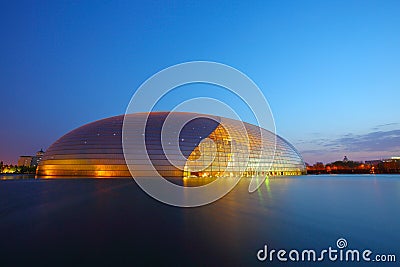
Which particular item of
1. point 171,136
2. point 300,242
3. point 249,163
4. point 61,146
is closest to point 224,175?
point 249,163

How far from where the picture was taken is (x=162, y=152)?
131 ft

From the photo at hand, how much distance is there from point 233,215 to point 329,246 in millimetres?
3902

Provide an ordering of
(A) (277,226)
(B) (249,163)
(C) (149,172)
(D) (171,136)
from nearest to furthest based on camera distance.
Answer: (A) (277,226), (C) (149,172), (D) (171,136), (B) (249,163)

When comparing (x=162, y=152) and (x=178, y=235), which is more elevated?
(x=162, y=152)

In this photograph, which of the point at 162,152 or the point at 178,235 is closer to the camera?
the point at 178,235

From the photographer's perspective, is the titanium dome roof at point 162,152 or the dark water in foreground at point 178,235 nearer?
the dark water in foreground at point 178,235

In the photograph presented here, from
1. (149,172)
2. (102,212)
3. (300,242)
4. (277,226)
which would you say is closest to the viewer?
(300,242)

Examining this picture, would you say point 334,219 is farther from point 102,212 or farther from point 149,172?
point 149,172

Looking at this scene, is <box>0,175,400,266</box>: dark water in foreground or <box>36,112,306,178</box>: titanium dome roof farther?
<box>36,112,306,178</box>: titanium dome roof

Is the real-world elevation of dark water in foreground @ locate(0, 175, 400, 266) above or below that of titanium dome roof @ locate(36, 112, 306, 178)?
below

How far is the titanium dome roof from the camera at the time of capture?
38562 mm

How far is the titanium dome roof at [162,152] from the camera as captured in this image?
1518 inches

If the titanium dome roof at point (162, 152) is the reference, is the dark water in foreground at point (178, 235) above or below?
below

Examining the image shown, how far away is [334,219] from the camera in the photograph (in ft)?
29.1
